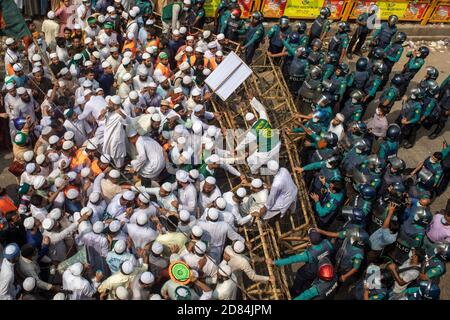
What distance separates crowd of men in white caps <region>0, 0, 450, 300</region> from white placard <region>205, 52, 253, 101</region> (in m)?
0.40

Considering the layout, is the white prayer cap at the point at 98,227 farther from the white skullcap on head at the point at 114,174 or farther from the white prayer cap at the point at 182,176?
the white prayer cap at the point at 182,176

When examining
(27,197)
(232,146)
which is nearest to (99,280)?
(27,197)

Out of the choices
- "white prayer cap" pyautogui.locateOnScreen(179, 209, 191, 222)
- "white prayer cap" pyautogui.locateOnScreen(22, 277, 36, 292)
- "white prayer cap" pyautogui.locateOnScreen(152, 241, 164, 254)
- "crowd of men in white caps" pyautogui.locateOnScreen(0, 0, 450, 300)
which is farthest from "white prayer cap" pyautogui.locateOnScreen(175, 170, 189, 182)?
"white prayer cap" pyautogui.locateOnScreen(22, 277, 36, 292)

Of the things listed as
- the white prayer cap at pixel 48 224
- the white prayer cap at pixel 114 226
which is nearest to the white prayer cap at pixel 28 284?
the white prayer cap at pixel 48 224

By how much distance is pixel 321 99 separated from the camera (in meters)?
9.45

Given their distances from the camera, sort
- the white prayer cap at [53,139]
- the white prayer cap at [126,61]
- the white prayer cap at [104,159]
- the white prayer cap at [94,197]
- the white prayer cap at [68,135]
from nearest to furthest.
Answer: the white prayer cap at [94,197], the white prayer cap at [104,159], the white prayer cap at [53,139], the white prayer cap at [68,135], the white prayer cap at [126,61]

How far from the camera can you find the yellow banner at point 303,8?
48.3ft

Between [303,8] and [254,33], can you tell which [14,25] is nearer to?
[254,33]

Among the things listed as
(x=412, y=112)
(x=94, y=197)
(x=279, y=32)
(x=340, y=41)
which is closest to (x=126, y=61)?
(x=94, y=197)

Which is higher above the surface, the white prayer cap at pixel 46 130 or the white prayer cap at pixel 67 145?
the white prayer cap at pixel 67 145

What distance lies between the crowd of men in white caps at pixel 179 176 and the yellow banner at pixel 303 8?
143 inches

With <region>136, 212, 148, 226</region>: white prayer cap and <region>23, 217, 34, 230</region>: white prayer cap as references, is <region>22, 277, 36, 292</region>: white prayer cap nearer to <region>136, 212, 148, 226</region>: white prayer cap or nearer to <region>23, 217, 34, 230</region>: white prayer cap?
<region>23, 217, 34, 230</region>: white prayer cap

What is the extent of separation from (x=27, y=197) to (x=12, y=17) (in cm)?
Result: 523
